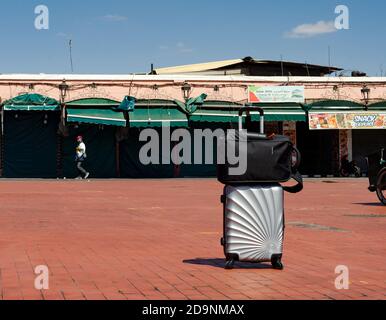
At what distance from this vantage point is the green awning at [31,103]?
3017 centimetres

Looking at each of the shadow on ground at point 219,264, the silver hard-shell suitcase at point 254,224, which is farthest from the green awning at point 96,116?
the silver hard-shell suitcase at point 254,224

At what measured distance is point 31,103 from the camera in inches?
1197

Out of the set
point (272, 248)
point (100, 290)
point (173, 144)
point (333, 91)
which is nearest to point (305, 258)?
point (272, 248)

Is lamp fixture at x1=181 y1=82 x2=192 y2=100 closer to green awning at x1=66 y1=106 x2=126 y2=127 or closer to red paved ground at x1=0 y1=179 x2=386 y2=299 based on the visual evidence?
green awning at x1=66 y1=106 x2=126 y2=127

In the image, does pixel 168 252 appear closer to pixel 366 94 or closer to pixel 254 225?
pixel 254 225

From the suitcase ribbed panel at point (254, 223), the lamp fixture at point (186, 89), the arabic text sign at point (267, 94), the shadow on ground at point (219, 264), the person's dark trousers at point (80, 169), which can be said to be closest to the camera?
the suitcase ribbed panel at point (254, 223)

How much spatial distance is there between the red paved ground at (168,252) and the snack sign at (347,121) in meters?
15.4

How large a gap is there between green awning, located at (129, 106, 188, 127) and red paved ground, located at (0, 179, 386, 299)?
13382 mm

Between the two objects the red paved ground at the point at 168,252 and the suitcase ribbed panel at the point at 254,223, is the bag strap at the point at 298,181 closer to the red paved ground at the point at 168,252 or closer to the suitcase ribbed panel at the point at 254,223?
the suitcase ribbed panel at the point at 254,223

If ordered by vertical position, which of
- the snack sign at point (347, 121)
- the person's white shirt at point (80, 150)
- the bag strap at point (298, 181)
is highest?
the snack sign at point (347, 121)

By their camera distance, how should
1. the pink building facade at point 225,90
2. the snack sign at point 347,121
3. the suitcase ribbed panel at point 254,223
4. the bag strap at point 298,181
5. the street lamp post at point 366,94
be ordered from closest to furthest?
the suitcase ribbed panel at point 254,223 < the bag strap at point 298,181 < the pink building facade at point 225,90 < the snack sign at point 347,121 < the street lamp post at point 366,94

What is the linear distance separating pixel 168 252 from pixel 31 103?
22.7 m

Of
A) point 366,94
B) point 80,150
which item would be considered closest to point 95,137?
point 80,150

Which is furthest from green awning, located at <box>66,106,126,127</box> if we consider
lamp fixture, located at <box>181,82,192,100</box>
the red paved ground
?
the red paved ground
